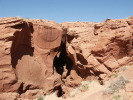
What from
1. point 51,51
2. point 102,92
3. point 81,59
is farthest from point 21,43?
point 102,92

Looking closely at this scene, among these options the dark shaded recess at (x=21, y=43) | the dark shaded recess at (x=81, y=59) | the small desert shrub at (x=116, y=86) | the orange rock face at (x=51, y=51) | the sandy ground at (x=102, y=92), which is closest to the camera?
the sandy ground at (x=102, y=92)

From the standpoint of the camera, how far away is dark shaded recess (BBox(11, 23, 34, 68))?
12.5 metres

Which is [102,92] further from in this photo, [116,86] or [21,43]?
[21,43]

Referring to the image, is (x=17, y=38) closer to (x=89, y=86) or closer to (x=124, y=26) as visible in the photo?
(x=89, y=86)

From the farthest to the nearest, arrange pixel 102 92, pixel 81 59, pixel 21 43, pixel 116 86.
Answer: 1. pixel 21 43
2. pixel 81 59
3. pixel 102 92
4. pixel 116 86

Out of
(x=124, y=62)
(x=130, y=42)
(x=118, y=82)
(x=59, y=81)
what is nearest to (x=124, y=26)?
(x=130, y=42)

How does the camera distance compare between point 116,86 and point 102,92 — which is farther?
point 102,92

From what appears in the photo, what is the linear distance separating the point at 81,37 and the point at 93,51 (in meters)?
1.55

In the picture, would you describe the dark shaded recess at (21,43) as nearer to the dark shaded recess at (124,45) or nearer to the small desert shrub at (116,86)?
the dark shaded recess at (124,45)

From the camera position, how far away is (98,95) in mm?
8992

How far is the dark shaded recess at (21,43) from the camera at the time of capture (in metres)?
12.5

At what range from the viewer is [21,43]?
43.5ft

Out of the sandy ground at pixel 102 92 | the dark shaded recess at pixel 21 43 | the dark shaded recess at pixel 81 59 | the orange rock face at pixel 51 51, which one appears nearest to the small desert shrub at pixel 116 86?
the sandy ground at pixel 102 92

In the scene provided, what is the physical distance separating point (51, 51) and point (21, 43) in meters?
2.50
